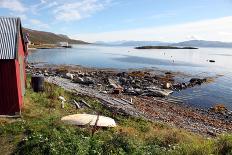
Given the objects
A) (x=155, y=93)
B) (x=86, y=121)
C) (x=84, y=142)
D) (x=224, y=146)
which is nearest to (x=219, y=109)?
(x=155, y=93)

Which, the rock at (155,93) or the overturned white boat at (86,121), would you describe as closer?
the overturned white boat at (86,121)

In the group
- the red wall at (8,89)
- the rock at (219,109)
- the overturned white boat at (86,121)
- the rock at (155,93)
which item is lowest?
the rock at (219,109)

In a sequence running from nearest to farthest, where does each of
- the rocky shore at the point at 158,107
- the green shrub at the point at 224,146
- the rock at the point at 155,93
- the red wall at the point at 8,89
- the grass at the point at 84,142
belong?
1. the grass at the point at 84,142
2. the green shrub at the point at 224,146
3. the red wall at the point at 8,89
4. the rocky shore at the point at 158,107
5. the rock at the point at 155,93

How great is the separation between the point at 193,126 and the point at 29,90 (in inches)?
518

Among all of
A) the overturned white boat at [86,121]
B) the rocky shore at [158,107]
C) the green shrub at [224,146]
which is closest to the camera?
the green shrub at [224,146]

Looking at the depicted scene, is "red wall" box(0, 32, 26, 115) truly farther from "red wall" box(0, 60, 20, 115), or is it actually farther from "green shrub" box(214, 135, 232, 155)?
"green shrub" box(214, 135, 232, 155)

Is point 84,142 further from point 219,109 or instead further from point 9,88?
point 219,109

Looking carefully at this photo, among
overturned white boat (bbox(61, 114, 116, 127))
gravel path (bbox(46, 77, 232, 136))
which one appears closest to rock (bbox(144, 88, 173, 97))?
gravel path (bbox(46, 77, 232, 136))

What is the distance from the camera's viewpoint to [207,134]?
25.3m

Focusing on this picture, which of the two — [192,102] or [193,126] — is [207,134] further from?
[192,102]

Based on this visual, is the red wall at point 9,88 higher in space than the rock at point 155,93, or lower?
higher

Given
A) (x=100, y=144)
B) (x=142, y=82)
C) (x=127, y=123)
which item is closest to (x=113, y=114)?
(x=127, y=123)

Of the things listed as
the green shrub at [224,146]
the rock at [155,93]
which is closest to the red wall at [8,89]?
the green shrub at [224,146]

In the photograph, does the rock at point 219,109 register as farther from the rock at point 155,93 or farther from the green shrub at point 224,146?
the green shrub at point 224,146
